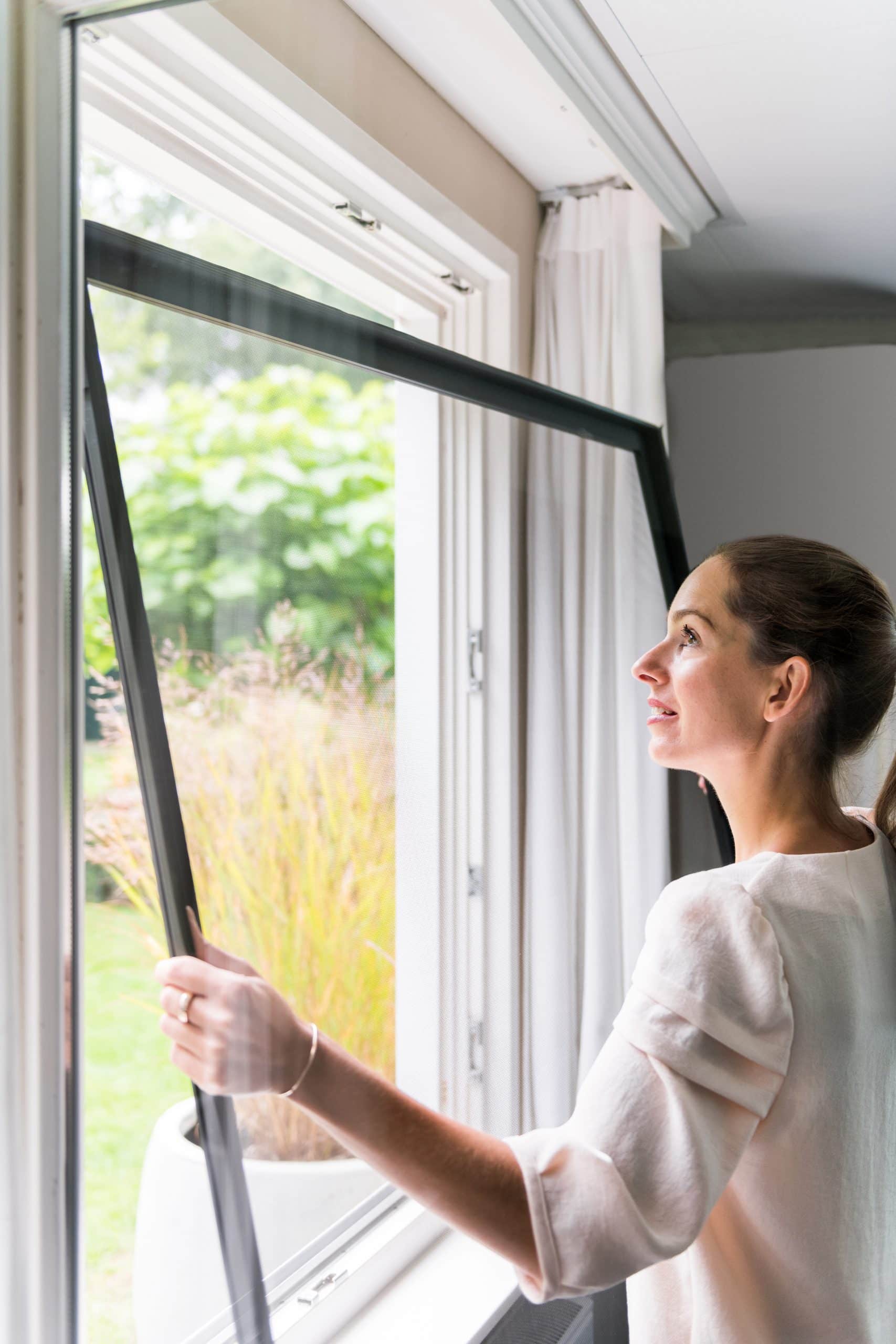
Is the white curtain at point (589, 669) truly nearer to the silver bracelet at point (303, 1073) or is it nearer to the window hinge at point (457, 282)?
the window hinge at point (457, 282)

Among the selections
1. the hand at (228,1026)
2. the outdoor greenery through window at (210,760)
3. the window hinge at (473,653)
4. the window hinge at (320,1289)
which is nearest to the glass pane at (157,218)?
the outdoor greenery through window at (210,760)

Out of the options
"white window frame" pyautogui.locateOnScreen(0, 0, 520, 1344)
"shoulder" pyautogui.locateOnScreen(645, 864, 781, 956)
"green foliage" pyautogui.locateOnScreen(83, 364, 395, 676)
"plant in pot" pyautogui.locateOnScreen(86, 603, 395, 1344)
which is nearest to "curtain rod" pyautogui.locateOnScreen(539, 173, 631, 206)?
"white window frame" pyautogui.locateOnScreen(0, 0, 520, 1344)

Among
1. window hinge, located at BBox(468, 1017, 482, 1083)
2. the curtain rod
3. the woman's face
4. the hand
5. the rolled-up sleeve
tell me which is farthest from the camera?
the curtain rod

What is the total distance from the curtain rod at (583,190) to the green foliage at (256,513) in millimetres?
419

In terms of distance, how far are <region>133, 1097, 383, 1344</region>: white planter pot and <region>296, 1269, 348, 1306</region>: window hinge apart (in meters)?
0.06

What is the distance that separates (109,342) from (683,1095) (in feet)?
2.21

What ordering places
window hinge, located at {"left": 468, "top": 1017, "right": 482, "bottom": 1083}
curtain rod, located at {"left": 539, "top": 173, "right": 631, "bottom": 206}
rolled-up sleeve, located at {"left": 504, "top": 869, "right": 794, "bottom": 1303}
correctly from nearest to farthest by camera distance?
rolled-up sleeve, located at {"left": 504, "top": 869, "right": 794, "bottom": 1303}, window hinge, located at {"left": 468, "top": 1017, "right": 482, "bottom": 1083}, curtain rod, located at {"left": 539, "top": 173, "right": 631, "bottom": 206}

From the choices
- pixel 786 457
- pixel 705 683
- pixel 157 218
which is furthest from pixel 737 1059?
pixel 157 218

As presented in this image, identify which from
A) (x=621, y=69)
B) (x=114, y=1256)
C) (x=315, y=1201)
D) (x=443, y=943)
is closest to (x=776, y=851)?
(x=443, y=943)

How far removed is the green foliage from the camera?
0.81 m

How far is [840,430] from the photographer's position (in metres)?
0.99

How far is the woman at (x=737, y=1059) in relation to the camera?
2.24 ft

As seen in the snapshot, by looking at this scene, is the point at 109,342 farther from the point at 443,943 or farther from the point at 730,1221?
the point at 730,1221

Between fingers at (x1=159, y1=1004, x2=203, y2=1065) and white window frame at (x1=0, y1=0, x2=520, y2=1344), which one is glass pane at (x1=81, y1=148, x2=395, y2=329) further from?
fingers at (x1=159, y1=1004, x2=203, y2=1065)
